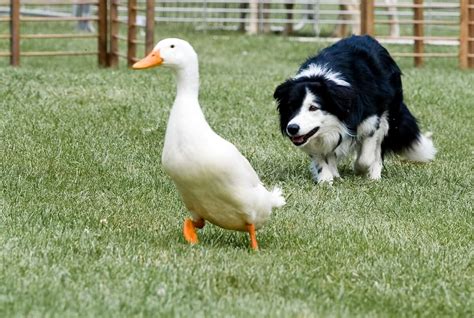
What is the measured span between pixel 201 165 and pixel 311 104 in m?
2.60

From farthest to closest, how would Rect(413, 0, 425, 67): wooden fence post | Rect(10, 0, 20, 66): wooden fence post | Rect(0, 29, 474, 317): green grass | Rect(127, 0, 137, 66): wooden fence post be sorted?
Rect(413, 0, 425, 67): wooden fence post < Rect(127, 0, 137, 66): wooden fence post < Rect(10, 0, 20, 66): wooden fence post < Rect(0, 29, 474, 317): green grass

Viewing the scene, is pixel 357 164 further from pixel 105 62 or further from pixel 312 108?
pixel 105 62

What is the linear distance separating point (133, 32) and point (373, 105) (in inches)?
306

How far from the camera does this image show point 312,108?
796 centimetres

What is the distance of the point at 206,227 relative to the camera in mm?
6367

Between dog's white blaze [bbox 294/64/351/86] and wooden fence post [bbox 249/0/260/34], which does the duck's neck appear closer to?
dog's white blaze [bbox 294/64/351/86]

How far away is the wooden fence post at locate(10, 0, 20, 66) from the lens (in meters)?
14.8

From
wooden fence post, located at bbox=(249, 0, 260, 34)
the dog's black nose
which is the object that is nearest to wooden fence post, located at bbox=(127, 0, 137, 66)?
wooden fence post, located at bbox=(249, 0, 260, 34)

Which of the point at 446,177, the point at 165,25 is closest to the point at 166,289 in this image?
the point at 446,177

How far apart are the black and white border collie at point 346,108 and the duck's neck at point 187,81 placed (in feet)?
7.30

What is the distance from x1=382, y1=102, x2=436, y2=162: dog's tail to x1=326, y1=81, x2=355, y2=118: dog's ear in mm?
697

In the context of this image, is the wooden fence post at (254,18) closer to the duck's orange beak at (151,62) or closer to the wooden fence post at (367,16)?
the wooden fence post at (367,16)

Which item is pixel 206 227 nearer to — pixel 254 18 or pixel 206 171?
pixel 206 171

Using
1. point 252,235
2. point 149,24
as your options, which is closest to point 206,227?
point 252,235
